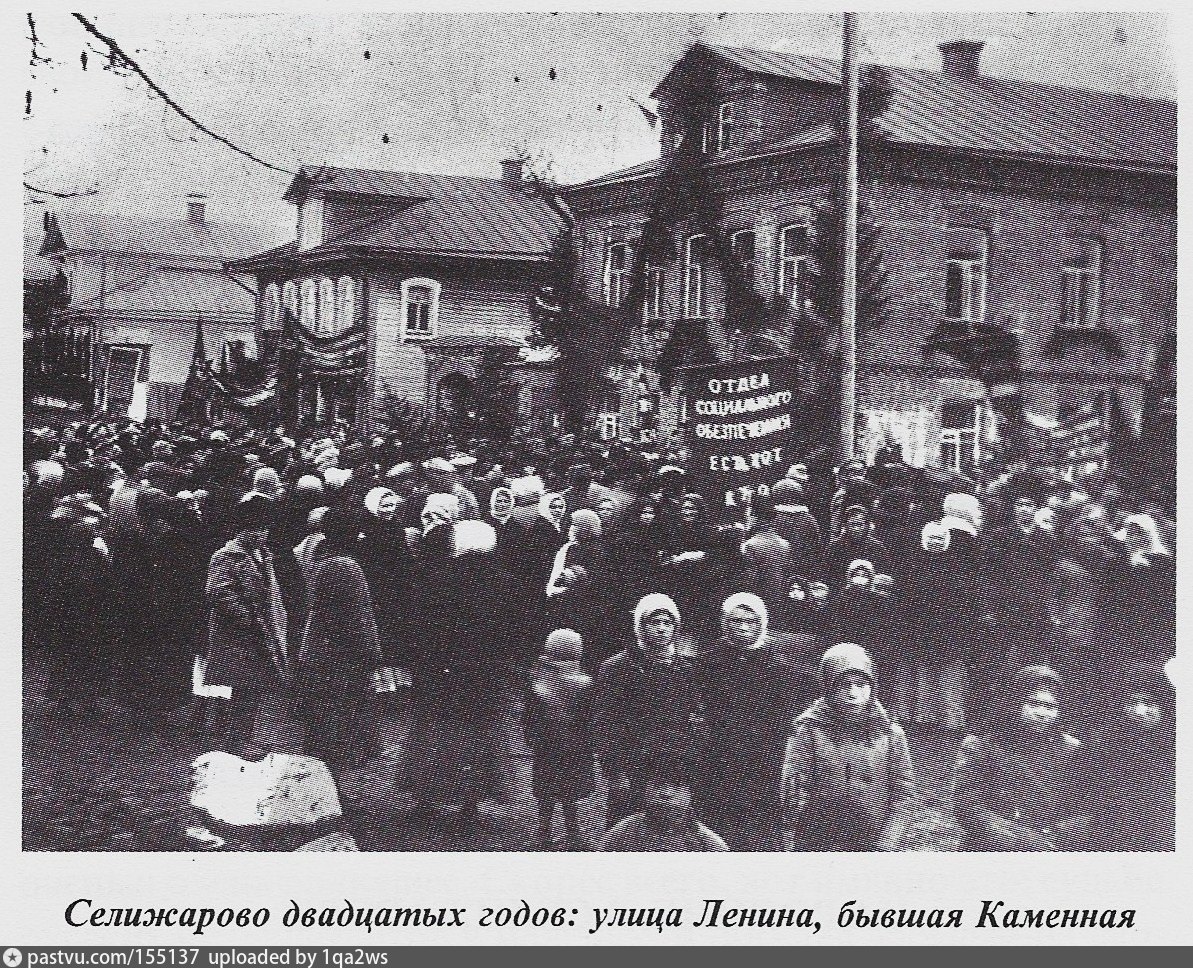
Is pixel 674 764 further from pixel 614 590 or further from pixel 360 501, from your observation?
pixel 360 501

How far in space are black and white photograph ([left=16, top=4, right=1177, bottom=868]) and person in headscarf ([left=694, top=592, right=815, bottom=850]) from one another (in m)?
0.02

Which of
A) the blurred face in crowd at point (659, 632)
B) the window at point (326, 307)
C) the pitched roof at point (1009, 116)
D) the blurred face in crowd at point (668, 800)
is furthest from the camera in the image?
the window at point (326, 307)

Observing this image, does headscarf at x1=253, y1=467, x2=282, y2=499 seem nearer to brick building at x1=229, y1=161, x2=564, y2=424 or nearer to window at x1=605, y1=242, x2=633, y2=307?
brick building at x1=229, y1=161, x2=564, y2=424

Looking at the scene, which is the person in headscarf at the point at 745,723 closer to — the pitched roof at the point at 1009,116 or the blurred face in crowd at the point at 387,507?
the blurred face in crowd at the point at 387,507

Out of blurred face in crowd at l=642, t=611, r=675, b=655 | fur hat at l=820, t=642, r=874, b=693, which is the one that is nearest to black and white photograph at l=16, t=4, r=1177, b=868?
blurred face in crowd at l=642, t=611, r=675, b=655

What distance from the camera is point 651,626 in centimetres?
448

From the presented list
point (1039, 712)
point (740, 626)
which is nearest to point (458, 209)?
point (740, 626)

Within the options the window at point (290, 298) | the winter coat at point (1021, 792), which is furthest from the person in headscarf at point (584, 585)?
the window at point (290, 298)

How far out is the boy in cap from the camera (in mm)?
4266

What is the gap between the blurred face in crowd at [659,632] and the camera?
444cm

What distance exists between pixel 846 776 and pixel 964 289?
2315 mm

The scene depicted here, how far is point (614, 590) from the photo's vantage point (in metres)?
5.08

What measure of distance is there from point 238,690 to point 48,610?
893 millimetres

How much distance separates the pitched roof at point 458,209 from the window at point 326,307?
232 mm
